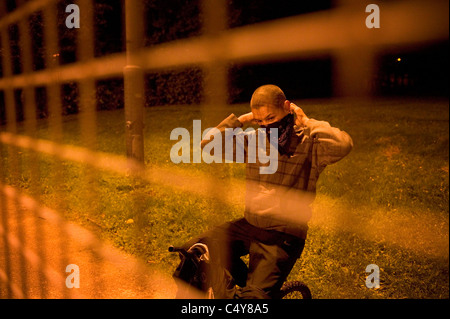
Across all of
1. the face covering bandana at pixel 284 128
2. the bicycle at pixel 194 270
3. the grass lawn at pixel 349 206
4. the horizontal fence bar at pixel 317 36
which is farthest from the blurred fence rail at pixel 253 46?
the face covering bandana at pixel 284 128

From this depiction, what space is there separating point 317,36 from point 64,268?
10.1ft

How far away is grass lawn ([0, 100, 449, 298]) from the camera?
1652mm

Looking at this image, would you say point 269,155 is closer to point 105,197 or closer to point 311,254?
point 311,254

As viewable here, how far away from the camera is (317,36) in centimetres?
89

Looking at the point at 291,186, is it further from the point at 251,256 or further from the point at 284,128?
the point at 251,256

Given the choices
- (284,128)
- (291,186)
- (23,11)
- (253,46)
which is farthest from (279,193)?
(23,11)

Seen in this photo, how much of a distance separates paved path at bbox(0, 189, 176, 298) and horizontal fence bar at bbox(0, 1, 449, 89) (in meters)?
2.13

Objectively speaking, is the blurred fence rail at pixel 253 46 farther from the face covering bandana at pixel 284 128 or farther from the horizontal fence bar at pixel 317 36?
the face covering bandana at pixel 284 128

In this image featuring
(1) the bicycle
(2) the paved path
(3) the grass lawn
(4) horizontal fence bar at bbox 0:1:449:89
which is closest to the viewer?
(4) horizontal fence bar at bbox 0:1:449:89

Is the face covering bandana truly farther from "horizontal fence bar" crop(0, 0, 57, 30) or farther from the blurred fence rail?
"horizontal fence bar" crop(0, 0, 57, 30)

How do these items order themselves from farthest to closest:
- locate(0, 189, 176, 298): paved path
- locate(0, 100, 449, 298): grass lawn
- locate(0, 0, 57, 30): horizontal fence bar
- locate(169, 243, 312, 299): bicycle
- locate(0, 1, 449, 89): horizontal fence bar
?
locate(0, 189, 176, 298): paved path → locate(0, 0, 57, 30): horizontal fence bar → locate(169, 243, 312, 299): bicycle → locate(0, 100, 449, 298): grass lawn → locate(0, 1, 449, 89): horizontal fence bar

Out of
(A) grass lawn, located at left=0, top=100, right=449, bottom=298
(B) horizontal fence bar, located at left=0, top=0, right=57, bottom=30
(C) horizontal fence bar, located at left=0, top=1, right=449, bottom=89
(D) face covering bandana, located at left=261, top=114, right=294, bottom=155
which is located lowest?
(A) grass lawn, located at left=0, top=100, right=449, bottom=298

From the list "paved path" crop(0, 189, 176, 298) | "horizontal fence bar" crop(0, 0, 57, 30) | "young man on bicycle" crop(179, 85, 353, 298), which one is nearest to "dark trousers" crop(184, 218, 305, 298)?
"young man on bicycle" crop(179, 85, 353, 298)

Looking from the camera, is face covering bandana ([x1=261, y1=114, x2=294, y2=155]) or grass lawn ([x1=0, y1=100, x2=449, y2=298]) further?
face covering bandana ([x1=261, y1=114, x2=294, y2=155])
